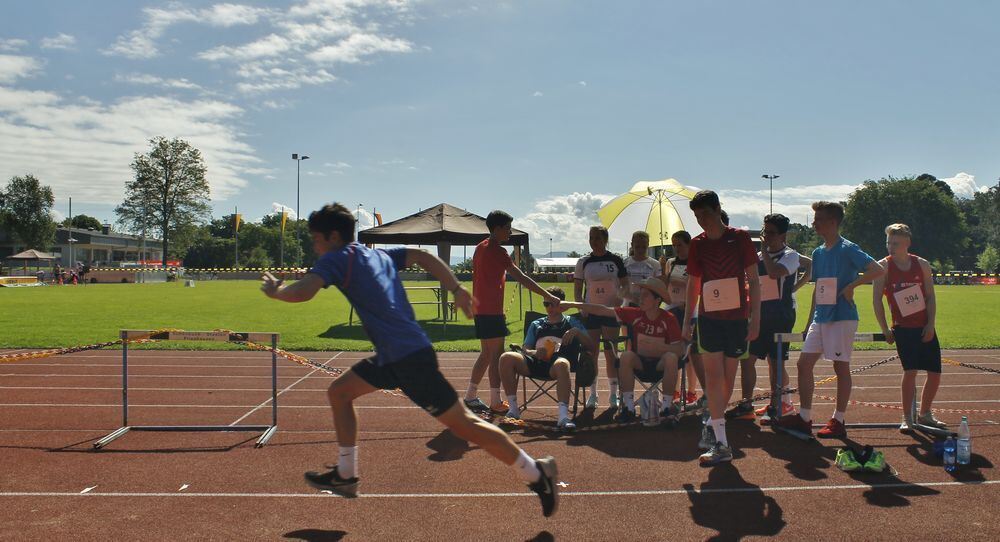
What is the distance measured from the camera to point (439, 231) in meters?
15.2

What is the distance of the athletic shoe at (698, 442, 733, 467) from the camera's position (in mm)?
4930

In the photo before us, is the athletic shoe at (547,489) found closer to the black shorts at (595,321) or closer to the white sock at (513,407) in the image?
the white sock at (513,407)

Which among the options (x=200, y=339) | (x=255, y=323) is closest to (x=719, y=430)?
(x=200, y=339)

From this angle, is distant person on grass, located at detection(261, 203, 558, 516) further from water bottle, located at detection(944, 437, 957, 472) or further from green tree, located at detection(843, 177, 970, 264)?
green tree, located at detection(843, 177, 970, 264)

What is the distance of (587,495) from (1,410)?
20.3 feet

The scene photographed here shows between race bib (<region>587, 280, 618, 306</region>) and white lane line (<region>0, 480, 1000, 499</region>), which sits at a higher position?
race bib (<region>587, 280, 618, 306</region>)

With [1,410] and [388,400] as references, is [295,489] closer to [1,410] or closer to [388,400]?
[388,400]

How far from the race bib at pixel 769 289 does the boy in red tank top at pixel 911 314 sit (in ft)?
2.64

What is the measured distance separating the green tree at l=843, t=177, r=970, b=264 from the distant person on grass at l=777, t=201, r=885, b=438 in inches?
3262

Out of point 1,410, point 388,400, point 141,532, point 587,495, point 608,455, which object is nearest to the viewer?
point 141,532

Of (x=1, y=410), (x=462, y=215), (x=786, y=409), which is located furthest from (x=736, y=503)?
(x=462, y=215)

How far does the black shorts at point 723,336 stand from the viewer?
16.0ft

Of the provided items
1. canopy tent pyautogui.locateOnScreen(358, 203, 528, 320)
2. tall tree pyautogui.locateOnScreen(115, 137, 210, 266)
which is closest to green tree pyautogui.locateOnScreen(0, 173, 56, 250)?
tall tree pyautogui.locateOnScreen(115, 137, 210, 266)

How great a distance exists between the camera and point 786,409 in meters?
6.50
